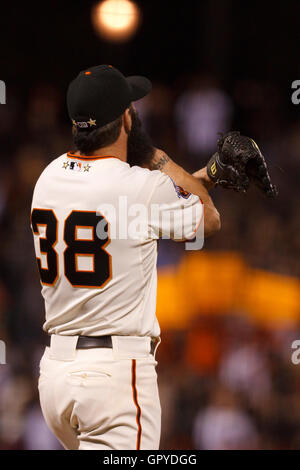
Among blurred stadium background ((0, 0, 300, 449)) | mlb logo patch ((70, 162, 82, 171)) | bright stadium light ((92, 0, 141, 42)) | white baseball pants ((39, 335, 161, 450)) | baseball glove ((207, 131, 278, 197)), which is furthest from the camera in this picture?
bright stadium light ((92, 0, 141, 42))

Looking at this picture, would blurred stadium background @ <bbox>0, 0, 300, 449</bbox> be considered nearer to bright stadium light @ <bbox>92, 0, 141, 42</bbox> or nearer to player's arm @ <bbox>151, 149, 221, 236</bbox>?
bright stadium light @ <bbox>92, 0, 141, 42</bbox>

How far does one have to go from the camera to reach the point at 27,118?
8086 millimetres

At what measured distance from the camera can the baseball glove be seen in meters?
2.83

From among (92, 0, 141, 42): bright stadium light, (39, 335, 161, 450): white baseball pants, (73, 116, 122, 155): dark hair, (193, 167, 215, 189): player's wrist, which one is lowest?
(39, 335, 161, 450): white baseball pants

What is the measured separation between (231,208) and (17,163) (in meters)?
2.23

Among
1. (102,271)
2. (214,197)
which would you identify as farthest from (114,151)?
(214,197)

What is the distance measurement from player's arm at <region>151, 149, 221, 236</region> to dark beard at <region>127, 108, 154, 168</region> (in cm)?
4

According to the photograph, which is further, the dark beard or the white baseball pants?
the dark beard

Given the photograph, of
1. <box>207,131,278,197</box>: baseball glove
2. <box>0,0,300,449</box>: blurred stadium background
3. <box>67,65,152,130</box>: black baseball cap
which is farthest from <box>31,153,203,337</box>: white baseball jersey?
<box>0,0,300,449</box>: blurred stadium background

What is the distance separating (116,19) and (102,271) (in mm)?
6167

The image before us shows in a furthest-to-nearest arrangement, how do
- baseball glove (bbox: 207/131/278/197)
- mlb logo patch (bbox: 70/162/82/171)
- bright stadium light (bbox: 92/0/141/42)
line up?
bright stadium light (bbox: 92/0/141/42), baseball glove (bbox: 207/131/278/197), mlb logo patch (bbox: 70/162/82/171)

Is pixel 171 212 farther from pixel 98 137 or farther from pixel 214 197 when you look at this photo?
pixel 214 197

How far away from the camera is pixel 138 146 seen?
280 centimetres

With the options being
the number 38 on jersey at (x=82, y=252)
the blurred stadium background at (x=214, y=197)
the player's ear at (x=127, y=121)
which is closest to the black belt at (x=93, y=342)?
the number 38 on jersey at (x=82, y=252)
